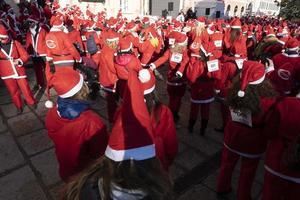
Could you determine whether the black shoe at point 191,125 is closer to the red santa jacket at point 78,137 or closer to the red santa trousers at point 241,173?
the red santa trousers at point 241,173

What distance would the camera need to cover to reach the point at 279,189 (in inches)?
102

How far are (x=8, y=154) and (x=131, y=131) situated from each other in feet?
13.4

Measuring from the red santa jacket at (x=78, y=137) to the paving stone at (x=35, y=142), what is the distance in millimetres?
2452

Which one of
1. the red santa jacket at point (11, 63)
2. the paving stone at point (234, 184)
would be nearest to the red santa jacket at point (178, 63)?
the paving stone at point (234, 184)

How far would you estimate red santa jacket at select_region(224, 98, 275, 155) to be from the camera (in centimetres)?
273

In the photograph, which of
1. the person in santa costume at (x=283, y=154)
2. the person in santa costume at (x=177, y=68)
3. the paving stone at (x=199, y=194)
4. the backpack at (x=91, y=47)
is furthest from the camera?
the backpack at (x=91, y=47)

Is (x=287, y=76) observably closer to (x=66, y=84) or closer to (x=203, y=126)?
(x=203, y=126)

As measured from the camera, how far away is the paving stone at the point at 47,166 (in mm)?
3977

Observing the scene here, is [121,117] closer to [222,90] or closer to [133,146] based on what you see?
[133,146]

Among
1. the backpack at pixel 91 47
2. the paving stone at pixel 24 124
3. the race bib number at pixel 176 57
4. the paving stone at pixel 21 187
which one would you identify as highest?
the race bib number at pixel 176 57

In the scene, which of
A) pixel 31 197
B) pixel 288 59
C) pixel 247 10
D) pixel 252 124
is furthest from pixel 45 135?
pixel 247 10

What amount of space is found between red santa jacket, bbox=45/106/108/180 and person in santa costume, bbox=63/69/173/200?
0.94 meters

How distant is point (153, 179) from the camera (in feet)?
4.65

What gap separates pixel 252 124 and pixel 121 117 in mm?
1876
